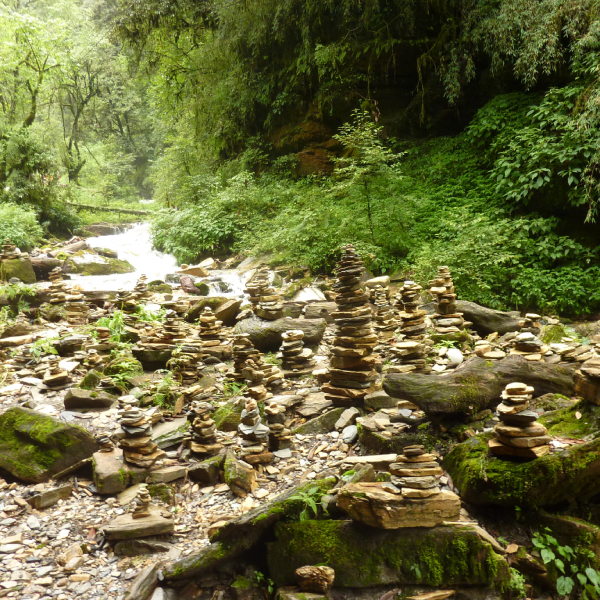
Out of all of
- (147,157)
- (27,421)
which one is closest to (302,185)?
(27,421)

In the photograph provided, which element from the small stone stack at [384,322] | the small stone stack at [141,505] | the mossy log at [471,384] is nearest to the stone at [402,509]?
the mossy log at [471,384]

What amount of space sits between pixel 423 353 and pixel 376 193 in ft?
23.4

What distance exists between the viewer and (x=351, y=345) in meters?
4.89

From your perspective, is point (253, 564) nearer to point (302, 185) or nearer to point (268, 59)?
point (302, 185)

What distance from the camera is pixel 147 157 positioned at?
131 ft

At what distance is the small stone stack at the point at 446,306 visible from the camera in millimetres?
5574

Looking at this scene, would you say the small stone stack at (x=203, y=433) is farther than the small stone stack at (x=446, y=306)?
No

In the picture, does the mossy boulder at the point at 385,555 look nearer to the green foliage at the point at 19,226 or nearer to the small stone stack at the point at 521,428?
the small stone stack at the point at 521,428

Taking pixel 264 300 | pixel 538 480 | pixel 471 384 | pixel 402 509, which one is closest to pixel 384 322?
pixel 264 300

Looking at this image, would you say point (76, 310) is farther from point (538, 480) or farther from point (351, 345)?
point (538, 480)

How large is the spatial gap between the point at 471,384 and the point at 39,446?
4.43 metres

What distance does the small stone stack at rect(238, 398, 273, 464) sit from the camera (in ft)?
13.2

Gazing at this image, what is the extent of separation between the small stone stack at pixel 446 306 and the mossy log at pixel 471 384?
60.8 inches

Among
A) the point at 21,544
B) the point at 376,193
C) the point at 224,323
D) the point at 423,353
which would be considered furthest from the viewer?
the point at 376,193
